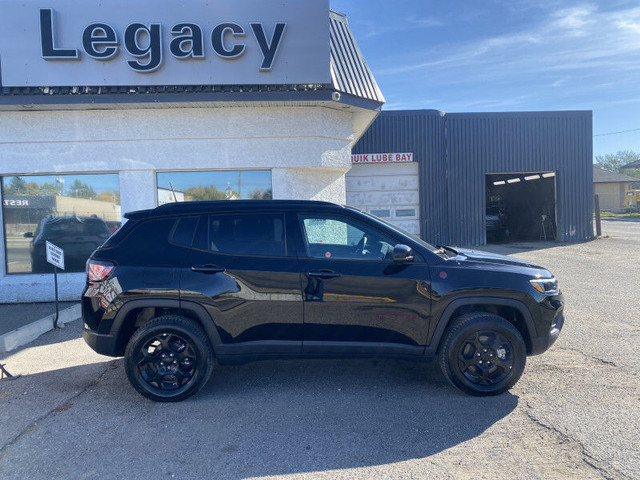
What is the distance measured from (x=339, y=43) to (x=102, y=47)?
441 centimetres

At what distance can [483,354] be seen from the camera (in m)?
4.23

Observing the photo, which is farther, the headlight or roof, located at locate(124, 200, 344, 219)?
roof, located at locate(124, 200, 344, 219)

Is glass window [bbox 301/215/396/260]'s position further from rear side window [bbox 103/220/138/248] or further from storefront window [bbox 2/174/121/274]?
storefront window [bbox 2/174/121/274]

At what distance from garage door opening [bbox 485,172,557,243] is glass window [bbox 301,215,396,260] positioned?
15.8 metres

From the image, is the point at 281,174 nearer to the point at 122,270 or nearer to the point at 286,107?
the point at 286,107

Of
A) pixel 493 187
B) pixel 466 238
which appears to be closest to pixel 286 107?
pixel 466 238

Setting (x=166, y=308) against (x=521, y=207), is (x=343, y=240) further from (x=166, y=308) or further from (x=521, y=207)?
(x=521, y=207)

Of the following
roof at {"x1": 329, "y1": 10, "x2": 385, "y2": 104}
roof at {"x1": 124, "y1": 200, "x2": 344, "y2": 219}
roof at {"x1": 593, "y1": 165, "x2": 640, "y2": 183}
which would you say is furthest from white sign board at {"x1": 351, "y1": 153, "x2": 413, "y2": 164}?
roof at {"x1": 593, "y1": 165, "x2": 640, "y2": 183}

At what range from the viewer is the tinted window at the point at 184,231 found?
173 inches

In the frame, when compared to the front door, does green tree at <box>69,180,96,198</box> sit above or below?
above

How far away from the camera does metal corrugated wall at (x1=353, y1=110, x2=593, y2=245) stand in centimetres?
1653

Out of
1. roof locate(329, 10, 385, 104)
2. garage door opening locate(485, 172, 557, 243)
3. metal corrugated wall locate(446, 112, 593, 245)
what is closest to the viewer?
roof locate(329, 10, 385, 104)

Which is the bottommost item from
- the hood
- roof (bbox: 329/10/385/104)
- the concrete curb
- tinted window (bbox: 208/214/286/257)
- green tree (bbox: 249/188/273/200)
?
the concrete curb

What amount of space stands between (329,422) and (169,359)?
5.33 feet
